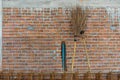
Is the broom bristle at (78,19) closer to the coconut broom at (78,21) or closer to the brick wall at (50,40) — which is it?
the coconut broom at (78,21)

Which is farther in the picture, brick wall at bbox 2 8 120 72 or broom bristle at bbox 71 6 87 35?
brick wall at bbox 2 8 120 72

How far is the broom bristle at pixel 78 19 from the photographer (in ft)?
23.8

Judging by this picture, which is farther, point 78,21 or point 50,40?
point 50,40

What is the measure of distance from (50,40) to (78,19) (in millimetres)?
895

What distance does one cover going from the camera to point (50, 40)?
741cm

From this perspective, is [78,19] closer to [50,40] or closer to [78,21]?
[78,21]

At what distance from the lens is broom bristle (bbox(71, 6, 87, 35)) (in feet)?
23.8

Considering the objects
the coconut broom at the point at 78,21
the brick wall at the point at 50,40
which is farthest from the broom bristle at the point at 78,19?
the brick wall at the point at 50,40

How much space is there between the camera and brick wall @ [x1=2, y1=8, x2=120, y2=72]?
24.1 ft

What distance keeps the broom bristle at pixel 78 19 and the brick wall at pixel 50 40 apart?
18cm

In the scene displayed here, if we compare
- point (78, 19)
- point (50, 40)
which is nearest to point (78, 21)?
point (78, 19)

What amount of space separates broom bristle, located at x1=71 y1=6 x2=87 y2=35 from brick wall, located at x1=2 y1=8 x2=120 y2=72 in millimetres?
176

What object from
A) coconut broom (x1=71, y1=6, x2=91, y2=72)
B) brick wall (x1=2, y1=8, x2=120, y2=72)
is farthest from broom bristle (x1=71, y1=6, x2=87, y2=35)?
brick wall (x1=2, y1=8, x2=120, y2=72)

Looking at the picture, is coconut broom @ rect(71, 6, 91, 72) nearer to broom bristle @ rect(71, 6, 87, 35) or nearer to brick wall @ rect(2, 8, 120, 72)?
broom bristle @ rect(71, 6, 87, 35)
